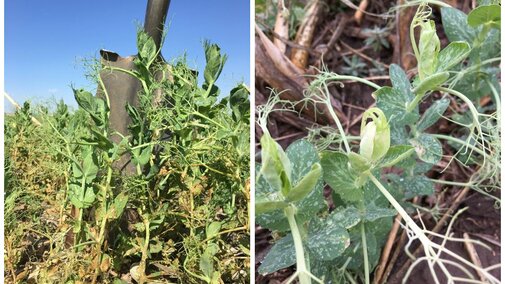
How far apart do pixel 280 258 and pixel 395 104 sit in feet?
0.76

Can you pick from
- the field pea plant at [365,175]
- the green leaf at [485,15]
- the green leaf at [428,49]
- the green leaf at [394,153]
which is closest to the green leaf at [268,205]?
the field pea plant at [365,175]

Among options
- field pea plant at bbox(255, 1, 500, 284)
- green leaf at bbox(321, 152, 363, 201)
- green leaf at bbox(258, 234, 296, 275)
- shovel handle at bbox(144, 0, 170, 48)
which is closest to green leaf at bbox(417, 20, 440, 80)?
field pea plant at bbox(255, 1, 500, 284)

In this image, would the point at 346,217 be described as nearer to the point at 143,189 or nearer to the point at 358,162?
the point at 358,162

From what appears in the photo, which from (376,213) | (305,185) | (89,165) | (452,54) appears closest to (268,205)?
(305,185)

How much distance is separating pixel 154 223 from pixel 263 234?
184 mm

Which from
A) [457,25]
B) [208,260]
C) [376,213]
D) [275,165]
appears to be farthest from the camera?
[208,260]

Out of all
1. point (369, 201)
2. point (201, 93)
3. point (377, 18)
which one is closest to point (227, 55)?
point (201, 93)

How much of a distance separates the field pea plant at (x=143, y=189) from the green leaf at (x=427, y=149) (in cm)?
26

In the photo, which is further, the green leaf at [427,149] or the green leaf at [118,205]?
the green leaf at [118,205]

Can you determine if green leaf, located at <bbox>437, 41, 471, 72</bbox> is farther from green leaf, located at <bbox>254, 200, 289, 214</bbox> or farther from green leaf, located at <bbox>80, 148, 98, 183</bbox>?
green leaf, located at <bbox>80, 148, 98, 183</bbox>

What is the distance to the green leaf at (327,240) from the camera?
0.57 metres

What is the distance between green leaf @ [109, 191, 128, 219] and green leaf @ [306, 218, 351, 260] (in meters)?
0.34

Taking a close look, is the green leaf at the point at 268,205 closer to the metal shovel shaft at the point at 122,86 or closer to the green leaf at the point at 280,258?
the green leaf at the point at 280,258

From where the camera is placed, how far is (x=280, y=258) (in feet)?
1.96
